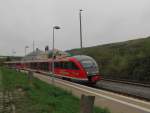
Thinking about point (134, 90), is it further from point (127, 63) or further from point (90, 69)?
point (127, 63)

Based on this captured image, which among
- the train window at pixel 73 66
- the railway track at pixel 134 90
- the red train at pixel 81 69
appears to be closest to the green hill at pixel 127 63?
the red train at pixel 81 69

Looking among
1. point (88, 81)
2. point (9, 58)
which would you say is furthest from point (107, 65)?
point (9, 58)

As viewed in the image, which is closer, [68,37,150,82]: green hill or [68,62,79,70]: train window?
[68,62,79,70]: train window

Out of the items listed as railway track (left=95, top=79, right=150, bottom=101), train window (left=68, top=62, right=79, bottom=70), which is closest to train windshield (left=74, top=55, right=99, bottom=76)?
train window (left=68, top=62, right=79, bottom=70)

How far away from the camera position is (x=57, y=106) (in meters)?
11.5

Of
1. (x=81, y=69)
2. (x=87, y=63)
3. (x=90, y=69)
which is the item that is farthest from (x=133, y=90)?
(x=87, y=63)

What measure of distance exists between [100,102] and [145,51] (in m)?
20.7

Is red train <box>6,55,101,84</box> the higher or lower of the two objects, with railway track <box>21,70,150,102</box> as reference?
higher

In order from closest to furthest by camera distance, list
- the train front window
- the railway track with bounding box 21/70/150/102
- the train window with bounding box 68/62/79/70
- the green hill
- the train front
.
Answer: the railway track with bounding box 21/70/150/102 → the train front → the train front window → the train window with bounding box 68/62/79/70 → the green hill

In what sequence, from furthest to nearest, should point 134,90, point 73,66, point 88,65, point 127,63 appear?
point 127,63
point 73,66
point 88,65
point 134,90

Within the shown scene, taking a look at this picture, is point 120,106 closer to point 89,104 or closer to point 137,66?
point 89,104

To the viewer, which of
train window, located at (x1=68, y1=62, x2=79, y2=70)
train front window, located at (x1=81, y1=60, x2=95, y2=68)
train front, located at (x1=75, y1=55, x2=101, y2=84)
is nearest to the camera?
train front, located at (x1=75, y1=55, x2=101, y2=84)

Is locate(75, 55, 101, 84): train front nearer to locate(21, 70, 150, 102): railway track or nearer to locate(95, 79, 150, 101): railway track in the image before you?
locate(21, 70, 150, 102): railway track

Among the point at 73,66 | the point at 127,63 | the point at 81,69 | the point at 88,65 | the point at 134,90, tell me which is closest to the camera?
the point at 134,90
